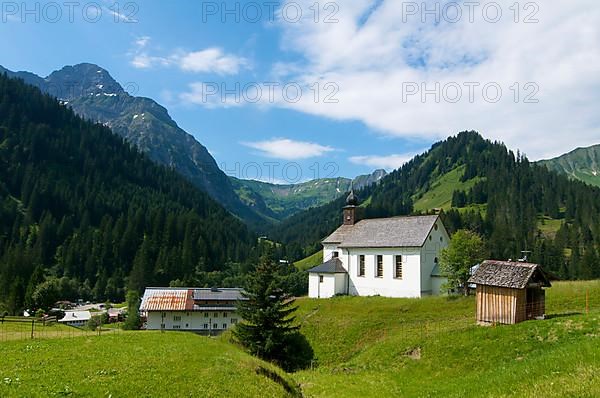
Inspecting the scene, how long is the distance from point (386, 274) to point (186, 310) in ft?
172

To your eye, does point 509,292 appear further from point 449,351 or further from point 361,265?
point 361,265

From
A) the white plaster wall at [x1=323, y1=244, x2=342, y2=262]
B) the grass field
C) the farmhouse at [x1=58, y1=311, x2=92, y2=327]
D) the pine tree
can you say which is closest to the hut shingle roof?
the grass field

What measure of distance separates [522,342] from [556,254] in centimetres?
12753

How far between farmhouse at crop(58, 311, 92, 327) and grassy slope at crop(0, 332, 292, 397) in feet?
267

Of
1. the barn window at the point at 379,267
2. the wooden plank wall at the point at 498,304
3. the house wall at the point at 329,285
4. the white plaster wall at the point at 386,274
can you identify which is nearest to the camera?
the wooden plank wall at the point at 498,304

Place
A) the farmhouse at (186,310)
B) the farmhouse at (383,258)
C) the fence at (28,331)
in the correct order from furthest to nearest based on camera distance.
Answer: the farmhouse at (186,310), the farmhouse at (383,258), the fence at (28,331)

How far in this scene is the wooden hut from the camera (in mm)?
29359

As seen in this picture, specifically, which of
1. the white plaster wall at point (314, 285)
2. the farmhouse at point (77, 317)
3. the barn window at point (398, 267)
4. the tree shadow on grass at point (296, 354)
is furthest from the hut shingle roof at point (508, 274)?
the farmhouse at point (77, 317)

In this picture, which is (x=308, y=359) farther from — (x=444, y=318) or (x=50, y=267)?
(x=50, y=267)

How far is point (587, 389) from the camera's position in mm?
13711

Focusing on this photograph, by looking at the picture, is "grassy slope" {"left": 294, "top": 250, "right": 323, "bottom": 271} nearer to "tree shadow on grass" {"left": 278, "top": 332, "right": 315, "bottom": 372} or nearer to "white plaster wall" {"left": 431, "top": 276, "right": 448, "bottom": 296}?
"white plaster wall" {"left": 431, "top": 276, "right": 448, "bottom": 296}

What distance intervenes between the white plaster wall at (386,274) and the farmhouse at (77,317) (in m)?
68.1

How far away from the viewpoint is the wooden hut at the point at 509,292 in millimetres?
29359

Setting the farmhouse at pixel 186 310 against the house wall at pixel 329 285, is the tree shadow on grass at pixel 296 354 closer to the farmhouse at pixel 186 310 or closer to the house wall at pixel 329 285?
the house wall at pixel 329 285
